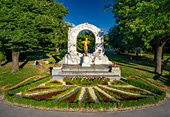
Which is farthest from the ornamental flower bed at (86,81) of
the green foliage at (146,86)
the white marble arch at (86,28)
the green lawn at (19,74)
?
the white marble arch at (86,28)

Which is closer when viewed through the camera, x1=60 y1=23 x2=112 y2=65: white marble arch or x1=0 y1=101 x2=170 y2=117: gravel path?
x1=0 y1=101 x2=170 y2=117: gravel path

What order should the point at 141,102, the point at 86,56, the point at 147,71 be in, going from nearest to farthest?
the point at 141,102, the point at 147,71, the point at 86,56

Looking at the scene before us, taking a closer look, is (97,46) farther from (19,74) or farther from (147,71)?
(19,74)

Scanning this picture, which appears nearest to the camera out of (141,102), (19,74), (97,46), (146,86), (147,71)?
(141,102)

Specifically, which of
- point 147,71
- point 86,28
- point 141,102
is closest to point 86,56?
point 86,28

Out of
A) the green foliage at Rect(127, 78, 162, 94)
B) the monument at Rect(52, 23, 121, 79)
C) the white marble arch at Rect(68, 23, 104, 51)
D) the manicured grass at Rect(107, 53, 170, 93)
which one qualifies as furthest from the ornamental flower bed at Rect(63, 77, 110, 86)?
the white marble arch at Rect(68, 23, 104, 51)

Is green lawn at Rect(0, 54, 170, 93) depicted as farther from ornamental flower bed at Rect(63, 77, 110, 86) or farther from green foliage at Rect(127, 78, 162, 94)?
ornamental flower bed at Rect(63, 77, 110, 86)

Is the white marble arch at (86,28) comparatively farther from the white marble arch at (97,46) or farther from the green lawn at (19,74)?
the green lawn at (19,74)

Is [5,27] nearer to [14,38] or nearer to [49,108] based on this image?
[14,38]

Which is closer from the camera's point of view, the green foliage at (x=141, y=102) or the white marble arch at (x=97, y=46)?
the green foliage at (x=141, y=102)

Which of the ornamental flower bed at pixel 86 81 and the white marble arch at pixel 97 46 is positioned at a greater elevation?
the white marble arch at pixel 97 46

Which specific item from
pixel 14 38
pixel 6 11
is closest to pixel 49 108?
pixel 14 38

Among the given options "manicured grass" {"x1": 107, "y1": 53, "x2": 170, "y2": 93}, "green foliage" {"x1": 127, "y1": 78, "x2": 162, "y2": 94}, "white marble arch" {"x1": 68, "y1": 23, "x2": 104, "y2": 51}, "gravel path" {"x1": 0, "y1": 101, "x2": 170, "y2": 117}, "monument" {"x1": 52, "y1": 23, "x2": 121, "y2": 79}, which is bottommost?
"gravel path" {"x1": 0, "y1": 101, "x2": 170, "y2": 117}

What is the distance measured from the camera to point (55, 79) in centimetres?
1282
